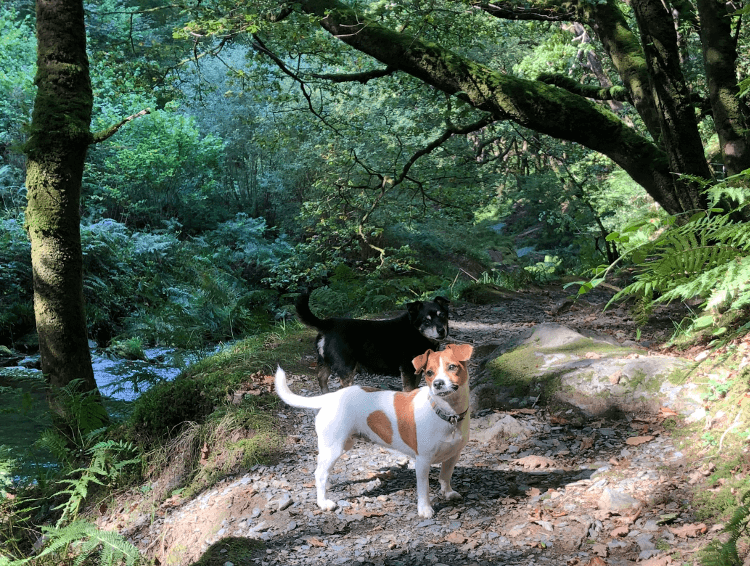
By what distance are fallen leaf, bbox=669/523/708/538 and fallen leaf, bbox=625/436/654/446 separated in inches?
42.1

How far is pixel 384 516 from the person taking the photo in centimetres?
354

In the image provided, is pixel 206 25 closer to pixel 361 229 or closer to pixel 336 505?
pixel 361 229

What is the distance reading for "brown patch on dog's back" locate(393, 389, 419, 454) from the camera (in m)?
3.40

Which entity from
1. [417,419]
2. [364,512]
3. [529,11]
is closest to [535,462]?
[417,419]

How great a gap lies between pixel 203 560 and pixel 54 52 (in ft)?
17.3

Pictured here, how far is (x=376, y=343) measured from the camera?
17.6ft

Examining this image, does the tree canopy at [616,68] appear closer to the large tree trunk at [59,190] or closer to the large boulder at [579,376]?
the large tree trunk at [59,190]

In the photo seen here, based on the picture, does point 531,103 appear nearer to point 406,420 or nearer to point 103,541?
point 406,420

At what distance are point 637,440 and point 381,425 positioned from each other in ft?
5.79

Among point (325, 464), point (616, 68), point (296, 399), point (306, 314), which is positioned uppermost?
point (616, 68)

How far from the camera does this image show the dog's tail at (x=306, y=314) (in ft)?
16.7

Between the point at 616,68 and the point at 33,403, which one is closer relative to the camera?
the point at 33,403

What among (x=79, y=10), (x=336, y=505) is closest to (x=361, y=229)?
(x=79, y=10)

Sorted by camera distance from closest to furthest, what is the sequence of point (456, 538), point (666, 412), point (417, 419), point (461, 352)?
point (456, 538) < point (461, 352) < point (417, 419) < point (666, 412)
